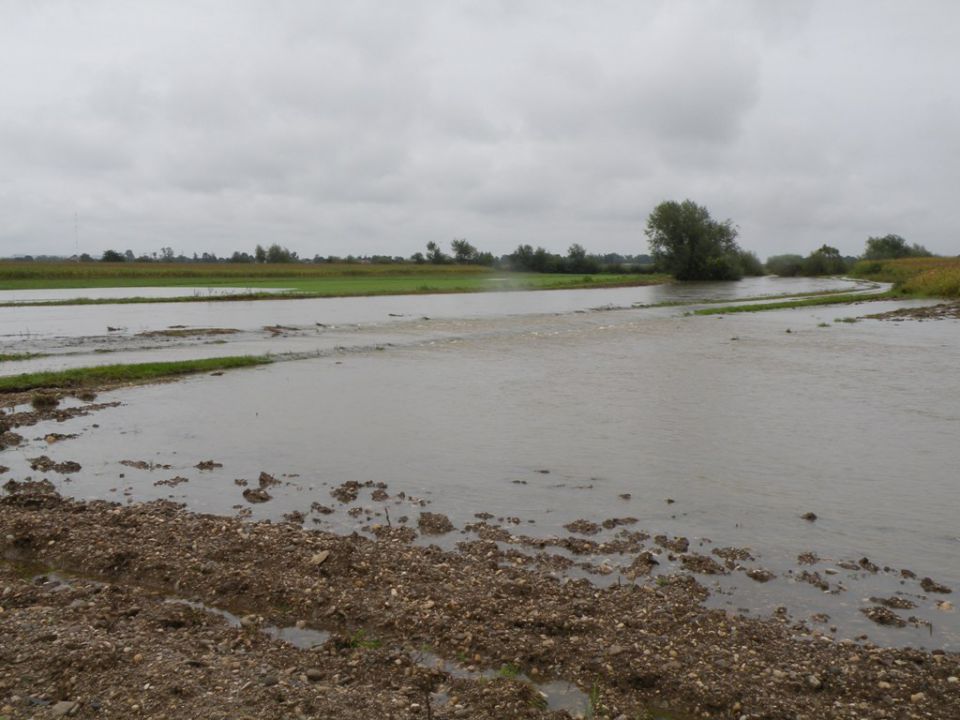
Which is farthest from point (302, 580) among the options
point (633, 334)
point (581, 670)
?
point (633, 334)

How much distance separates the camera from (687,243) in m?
117

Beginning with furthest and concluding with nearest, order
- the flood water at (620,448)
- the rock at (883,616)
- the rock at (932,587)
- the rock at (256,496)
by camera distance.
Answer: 1. the rock at (256,496)
2. the flood water at (620,448)
3. the rock at (932,587)
4. the rock at (883,616)

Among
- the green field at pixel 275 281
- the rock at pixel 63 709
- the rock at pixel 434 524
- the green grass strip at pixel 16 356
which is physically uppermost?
the green field at pixel 275 281

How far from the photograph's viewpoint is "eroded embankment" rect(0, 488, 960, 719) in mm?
5367

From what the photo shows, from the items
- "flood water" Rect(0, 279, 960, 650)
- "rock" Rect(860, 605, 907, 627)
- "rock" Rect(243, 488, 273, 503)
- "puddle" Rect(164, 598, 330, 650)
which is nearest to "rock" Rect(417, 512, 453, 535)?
"flood water" Rect(0, 279, 960, 650)

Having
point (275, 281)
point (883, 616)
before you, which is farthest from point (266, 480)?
point (275, 281)

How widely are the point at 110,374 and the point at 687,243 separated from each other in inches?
4221

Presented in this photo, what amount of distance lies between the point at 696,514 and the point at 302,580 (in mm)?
5455

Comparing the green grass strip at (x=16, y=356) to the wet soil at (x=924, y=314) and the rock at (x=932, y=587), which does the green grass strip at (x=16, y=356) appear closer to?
the rock at (x=932, y=587)

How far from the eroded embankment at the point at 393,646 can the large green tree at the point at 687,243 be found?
116 m

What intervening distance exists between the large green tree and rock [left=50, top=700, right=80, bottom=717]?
119401 mm

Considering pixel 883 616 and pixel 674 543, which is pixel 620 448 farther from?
pixel 883 616

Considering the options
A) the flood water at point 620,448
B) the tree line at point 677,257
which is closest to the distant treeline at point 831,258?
the tree line at point 677,257

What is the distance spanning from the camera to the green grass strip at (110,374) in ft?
66.0
